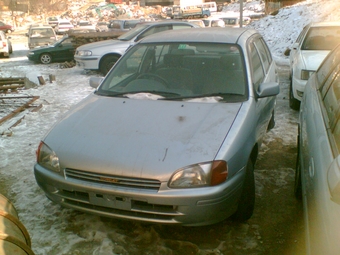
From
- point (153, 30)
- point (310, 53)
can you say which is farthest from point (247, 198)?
point (153, 30)

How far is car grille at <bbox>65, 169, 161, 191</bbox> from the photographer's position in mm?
2635

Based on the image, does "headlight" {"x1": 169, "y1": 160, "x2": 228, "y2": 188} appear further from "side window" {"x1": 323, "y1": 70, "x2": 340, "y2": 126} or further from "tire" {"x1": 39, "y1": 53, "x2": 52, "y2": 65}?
"tire" {"x1": 39, "y1": 53, "x2": 52, "y2": 65}

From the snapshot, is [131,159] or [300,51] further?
[300,51]

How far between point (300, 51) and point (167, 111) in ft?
16.1

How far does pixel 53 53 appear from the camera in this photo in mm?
14961

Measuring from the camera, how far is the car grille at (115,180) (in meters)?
2.63

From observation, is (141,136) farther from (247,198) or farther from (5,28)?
(5,28)

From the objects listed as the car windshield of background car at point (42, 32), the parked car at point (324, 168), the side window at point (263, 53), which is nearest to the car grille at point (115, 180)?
the parked car at point (324, 168)

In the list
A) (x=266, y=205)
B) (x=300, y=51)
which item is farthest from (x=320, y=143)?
(x=300, y=51)

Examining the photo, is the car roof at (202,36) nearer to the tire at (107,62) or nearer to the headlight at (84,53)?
the tire at (107,62)

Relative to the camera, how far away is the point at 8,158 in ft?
16.0

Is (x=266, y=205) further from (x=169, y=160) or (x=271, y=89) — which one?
(x=169, y=160)

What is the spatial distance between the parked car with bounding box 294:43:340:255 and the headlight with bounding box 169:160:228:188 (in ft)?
2.17

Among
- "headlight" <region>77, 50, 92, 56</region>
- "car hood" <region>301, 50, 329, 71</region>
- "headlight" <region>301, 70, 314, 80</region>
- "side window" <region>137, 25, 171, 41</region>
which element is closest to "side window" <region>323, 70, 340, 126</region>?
"headlight" <region>301, 70, 314, 80</region>
